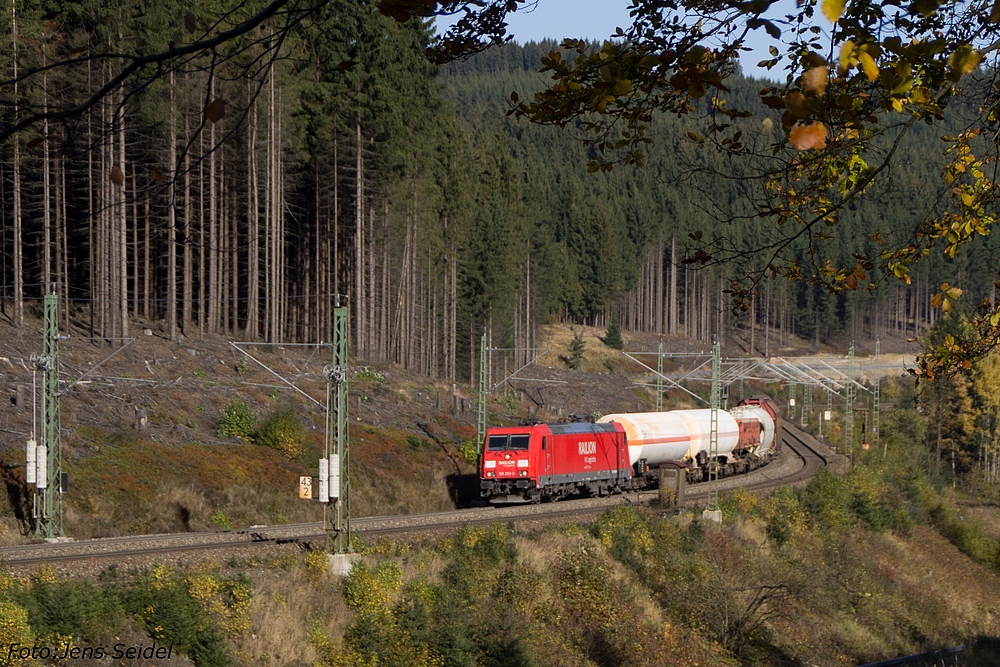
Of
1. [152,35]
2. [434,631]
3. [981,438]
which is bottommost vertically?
[981,438]

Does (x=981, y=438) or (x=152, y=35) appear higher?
(x=152, y=35)

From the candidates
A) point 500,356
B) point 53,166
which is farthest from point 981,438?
point 53,166

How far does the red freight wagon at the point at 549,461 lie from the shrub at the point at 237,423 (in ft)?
28.7

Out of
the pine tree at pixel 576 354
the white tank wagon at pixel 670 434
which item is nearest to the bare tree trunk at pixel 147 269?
the white tank wagon at pixel 670 434

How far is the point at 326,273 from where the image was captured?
6216cm

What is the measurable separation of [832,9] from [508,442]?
1360 inches

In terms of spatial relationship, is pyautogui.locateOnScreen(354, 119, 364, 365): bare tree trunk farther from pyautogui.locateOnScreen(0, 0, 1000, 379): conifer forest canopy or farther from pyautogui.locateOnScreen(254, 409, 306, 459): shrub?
pyautogui.locateOnScreen(254, 409, 306, 459): shrub

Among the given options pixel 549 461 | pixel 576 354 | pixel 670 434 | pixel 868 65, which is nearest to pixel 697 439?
pixel 670 434

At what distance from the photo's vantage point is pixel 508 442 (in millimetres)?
38062

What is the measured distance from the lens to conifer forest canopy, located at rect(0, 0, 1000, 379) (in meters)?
6.24

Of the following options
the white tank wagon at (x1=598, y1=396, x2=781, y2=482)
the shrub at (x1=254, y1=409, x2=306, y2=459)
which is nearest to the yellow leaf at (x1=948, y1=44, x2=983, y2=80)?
the white tank wagon at (x1=598, y1=396, x2=781, y2=482)

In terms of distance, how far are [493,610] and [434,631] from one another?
278 cm

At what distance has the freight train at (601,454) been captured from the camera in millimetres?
38031

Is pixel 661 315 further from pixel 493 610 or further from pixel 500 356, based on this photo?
pixel 493 610
